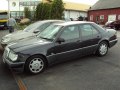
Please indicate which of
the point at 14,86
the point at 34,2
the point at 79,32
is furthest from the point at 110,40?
the point at 34,2

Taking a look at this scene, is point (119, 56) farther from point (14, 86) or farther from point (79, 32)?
point (14, 86)

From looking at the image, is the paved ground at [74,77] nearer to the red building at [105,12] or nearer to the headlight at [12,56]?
the headlight at [12,56]

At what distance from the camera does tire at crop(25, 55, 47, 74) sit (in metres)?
5.79

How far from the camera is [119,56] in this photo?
783 cm

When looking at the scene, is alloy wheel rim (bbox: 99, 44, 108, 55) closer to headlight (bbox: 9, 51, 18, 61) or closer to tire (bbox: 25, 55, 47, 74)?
tire (bbox: 25, 55, 47, 74)

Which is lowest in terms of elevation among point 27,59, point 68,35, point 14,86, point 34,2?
point 14,86

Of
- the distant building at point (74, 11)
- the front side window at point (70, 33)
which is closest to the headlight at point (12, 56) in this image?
the front side window at point (70, 33)

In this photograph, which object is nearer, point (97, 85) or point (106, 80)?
point (97, 85)

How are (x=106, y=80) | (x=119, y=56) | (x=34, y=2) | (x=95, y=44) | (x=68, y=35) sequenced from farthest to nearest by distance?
(x=34, y=2), (x=119, y=56), (x=95, y=44), (x=68, y=35), (x=106, y=80)

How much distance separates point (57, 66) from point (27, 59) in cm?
133

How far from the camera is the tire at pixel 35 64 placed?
19.0 ft

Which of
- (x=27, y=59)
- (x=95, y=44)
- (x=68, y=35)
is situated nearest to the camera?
(x=27, y=59)

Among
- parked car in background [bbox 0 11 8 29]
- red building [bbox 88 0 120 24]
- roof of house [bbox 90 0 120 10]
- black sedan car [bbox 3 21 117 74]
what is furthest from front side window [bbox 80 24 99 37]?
roof of house [bbox 90 0 120 10]

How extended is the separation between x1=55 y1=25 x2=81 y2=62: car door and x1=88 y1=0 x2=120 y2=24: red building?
30821 mm
